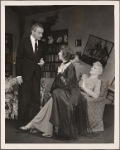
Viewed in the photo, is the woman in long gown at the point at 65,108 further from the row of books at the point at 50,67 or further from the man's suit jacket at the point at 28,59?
the man's suit jacket at the point at 28,59

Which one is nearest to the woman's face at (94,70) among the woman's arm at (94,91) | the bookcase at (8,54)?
the woman's arm at (94,91)

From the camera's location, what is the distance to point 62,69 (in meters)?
3.39

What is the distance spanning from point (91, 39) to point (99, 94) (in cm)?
66

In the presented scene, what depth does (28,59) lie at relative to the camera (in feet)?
11.2

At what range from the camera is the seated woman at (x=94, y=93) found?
3377 mm

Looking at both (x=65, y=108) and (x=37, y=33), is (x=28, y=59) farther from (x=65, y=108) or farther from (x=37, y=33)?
(x=65, y=108)

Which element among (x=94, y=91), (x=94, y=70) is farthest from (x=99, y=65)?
(x=94, y=91)

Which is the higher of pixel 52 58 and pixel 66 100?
pixel 52 58

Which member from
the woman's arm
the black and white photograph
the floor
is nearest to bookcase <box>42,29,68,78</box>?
the black and white photograph

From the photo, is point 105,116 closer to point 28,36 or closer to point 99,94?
point 99,94

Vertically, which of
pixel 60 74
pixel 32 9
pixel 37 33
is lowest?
pixel 60 74

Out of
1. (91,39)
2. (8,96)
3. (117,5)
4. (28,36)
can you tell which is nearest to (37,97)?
(8,96)

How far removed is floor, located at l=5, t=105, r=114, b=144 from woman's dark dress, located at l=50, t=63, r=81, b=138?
0.17m

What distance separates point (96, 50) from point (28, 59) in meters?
0.82
